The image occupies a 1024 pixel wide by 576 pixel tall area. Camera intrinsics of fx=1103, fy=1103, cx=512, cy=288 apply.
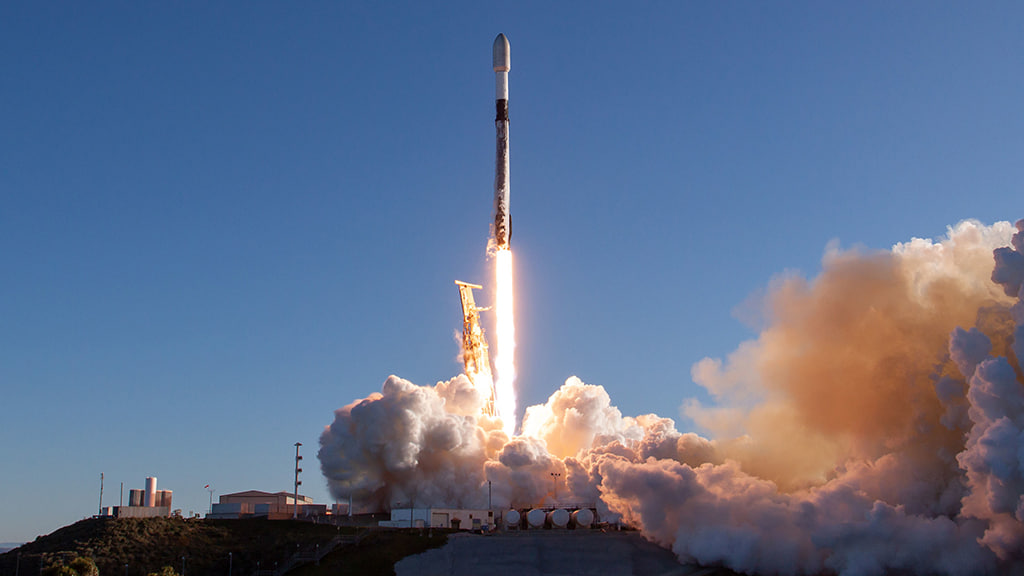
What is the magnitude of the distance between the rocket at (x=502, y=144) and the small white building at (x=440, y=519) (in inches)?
956

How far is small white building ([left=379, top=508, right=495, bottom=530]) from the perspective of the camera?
317 ft

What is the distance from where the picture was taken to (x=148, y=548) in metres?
86.1

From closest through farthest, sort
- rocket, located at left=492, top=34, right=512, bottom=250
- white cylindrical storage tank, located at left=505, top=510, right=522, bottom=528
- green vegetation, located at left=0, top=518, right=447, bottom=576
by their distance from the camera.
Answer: green vegetation, located at left=0, top=518, right=447, bottom=576
white cylindrical storage tank, located at left=505, top=510, right=522, bottom=528
rocket, located at left=492, top=34, right=512, bottom=250

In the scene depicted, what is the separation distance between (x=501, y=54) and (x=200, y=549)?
5003 centimetres

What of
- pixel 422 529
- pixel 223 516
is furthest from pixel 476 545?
pixel 223 516

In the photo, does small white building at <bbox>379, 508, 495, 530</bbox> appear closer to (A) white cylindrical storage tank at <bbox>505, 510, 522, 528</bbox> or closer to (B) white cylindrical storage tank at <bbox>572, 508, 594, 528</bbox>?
(A) white cylindrical storage tank at <bbox>505, 510, 522, 528</bbox>

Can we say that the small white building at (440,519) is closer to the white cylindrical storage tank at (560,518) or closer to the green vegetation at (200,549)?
the green vegetation at (200,549)

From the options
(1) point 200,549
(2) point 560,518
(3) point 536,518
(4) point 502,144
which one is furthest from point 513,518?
(4) point 502,144

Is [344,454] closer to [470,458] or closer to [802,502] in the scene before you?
[470,458]

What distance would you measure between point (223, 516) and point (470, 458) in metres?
24.3

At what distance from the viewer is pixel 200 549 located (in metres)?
88.1

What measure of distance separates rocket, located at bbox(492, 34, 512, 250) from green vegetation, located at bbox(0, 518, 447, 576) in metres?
27.7

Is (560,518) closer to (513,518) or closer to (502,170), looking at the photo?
(513,518)

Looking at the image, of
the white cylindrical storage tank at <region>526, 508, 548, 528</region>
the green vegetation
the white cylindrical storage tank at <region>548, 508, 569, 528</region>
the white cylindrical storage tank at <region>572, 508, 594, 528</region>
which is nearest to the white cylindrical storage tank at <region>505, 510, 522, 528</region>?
the white cylindrical storage tank at <region>526, 508, 548, 528</region>
